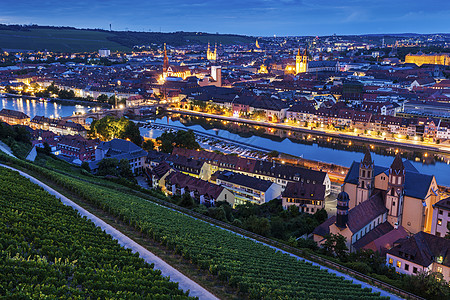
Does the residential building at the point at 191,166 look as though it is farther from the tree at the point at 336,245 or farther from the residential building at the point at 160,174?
the tree at the point at 336,245

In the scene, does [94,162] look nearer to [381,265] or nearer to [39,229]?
[39,229]

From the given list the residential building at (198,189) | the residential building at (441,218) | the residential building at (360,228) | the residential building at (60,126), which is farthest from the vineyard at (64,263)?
the residential building at (60,126)

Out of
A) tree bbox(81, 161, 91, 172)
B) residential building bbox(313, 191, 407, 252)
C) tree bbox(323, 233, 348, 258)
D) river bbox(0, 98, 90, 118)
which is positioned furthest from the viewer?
river bbox(0, 98, 90, 118)

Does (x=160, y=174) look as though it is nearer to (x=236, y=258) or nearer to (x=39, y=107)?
(x=236, y=258)

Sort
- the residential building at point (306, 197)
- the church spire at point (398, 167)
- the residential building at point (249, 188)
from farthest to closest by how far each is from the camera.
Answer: the residential building at point (249, 188) < the residential building at point (306, 197) < the church spire at point (398, 167)

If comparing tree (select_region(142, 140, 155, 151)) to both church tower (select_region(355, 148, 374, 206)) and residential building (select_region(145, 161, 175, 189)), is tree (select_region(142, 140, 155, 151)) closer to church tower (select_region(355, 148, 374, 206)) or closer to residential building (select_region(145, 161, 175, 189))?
residential building (select_region(145, 161, 175, 189))

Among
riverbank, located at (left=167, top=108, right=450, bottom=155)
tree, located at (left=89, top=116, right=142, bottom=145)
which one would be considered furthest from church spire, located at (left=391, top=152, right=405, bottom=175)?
tree, located at (left=89, top=116, right=142, bottom=145)
